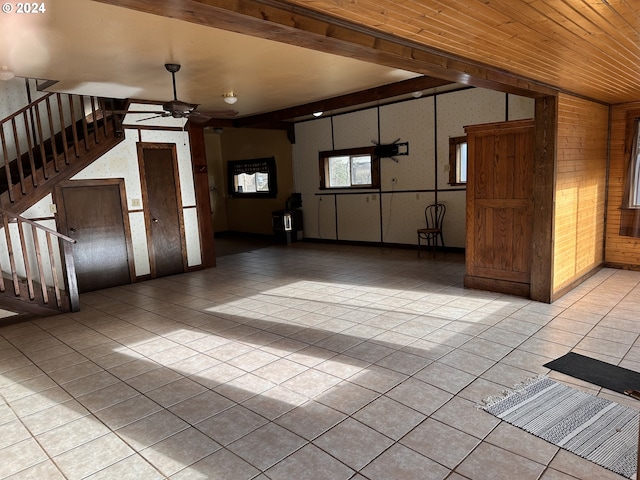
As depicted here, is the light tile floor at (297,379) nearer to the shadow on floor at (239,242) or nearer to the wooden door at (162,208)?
the wooden door at (162,208)

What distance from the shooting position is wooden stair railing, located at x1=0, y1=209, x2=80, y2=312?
4.86 m

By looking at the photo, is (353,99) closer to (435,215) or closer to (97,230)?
(435,215)

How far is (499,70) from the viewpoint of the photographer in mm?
3643

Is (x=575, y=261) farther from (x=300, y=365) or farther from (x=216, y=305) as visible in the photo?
(x=216, y=305)

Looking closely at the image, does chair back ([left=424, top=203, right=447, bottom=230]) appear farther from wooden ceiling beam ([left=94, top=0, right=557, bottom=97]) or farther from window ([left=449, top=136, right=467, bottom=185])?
wooden ceiling beam ([left=94, top=0, right=557, bottom=97])

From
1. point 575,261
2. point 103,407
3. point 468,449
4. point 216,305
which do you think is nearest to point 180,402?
point 103,407

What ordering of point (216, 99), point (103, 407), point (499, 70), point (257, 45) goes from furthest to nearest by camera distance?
point (216, 99) < point (257, 45) < point (499, 70) < point (103, 407)

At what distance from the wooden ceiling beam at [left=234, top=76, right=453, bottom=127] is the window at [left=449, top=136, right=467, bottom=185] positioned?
148 cm

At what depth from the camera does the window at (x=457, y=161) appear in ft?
25.1

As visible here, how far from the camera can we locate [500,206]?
5.08 meters

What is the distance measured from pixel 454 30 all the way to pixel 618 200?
510cm

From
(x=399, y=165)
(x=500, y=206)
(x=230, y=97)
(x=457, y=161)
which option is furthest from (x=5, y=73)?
(x=457, y=161)

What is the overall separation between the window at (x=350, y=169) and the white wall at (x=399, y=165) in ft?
0.51

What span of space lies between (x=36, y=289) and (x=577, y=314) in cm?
636
